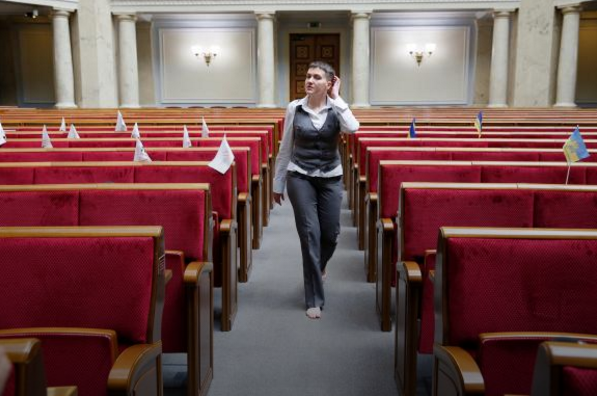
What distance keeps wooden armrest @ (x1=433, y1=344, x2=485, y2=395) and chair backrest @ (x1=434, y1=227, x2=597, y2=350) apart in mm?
67

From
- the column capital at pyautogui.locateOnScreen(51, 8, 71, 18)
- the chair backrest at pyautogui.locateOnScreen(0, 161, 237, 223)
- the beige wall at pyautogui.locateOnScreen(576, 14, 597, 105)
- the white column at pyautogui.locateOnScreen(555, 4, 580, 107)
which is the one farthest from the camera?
the beige wall at pyautogui.locateOnScreen(576, 14, 597, 105)

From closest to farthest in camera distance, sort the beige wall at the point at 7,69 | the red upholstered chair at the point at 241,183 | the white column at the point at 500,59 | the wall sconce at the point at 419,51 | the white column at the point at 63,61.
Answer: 1. the red upholstered chair at the point at 241,183
2. the white column at the point at 63,61
3. the white column at the point at 500,59
4. the wall sconce at the point at 419,51
5. the beige wall at the point at 7,69

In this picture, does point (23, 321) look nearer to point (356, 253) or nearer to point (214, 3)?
point (356, 253)

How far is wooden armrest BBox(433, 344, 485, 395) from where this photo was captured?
4.80 feet

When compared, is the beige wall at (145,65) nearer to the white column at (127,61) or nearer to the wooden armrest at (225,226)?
the white column at (127,61)

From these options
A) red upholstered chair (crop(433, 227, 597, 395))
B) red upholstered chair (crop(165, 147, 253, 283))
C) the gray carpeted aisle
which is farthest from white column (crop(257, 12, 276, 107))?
red upholstered chair (crop(433, 227, 597, 395))

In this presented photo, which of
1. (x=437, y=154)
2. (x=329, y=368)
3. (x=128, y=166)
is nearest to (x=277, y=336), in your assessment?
(x=329, y=368)

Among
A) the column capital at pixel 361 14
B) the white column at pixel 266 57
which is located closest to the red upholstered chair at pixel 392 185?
the white column at pixel 266 57

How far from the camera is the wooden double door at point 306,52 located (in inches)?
668

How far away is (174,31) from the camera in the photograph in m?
16.8

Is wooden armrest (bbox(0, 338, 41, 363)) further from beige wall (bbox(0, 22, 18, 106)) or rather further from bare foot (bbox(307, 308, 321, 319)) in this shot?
beige wall (bbox(0, 22, 18, 106))

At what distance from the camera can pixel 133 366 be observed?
5.09ft

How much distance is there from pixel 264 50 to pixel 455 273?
13.8 meters

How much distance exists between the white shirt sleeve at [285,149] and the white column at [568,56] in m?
12.1
